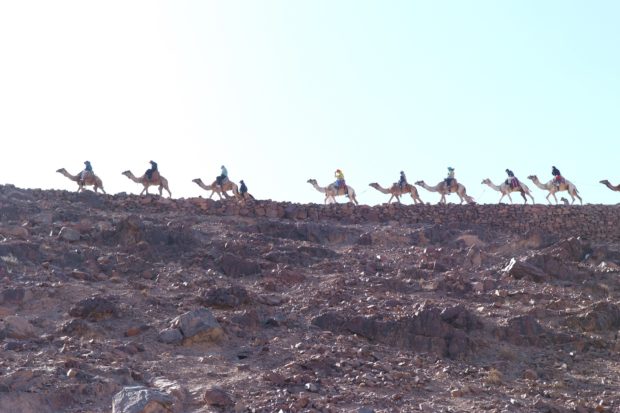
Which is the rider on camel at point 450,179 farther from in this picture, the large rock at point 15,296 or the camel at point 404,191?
the large rock at point 15,296

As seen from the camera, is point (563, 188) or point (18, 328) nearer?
point (18, 328)

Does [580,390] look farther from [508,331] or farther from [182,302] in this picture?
[182,302]

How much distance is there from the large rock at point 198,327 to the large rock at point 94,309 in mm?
1269

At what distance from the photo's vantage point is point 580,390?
1591 centimetres

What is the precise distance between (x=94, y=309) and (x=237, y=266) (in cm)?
506

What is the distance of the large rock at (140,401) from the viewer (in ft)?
42.6

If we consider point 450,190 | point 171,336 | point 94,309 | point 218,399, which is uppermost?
point 450,190

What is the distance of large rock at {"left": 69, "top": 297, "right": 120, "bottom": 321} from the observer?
55.5ft

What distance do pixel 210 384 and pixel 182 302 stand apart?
4.08 m

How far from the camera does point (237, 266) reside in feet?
70.6

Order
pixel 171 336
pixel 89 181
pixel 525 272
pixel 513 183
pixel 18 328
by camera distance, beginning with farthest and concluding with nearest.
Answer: pixel 513 183 < pixel 89 181 < pixel 525 272 < pixel 171 336 < pixel 18 328

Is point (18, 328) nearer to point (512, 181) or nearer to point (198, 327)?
point (198, 327)

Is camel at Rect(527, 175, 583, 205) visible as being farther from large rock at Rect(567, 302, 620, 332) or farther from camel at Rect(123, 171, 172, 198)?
large rock at Rect(567, 302, 620, 332)

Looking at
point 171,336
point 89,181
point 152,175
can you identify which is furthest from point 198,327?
point 152,175
